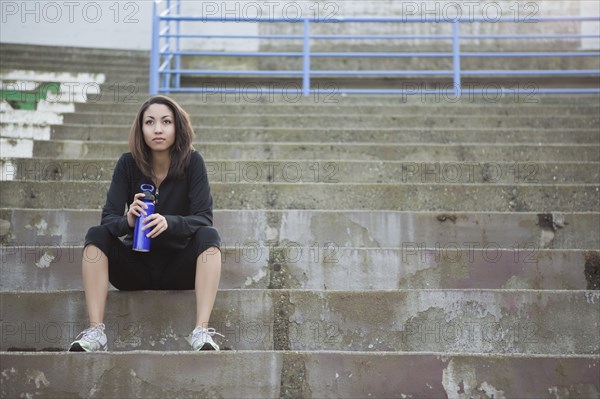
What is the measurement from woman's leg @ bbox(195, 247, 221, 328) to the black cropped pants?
0.12ft

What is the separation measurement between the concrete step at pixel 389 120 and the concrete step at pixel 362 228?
1.97 meters

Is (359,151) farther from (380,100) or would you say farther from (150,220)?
(150,220)

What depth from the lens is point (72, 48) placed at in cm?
871

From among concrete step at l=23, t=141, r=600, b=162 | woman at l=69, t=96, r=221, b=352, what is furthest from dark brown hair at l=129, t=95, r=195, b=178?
concrete step at l=23, t=141, r=600, b=162

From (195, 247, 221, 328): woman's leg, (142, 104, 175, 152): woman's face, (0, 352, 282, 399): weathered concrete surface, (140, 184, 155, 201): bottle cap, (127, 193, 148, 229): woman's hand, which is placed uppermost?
(142, 104, 175, 152): woman's face

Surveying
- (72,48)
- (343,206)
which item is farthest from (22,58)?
(343,206)

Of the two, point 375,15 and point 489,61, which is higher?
point 375,15

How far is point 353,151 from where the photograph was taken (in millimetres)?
5465

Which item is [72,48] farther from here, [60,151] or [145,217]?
[145,217]

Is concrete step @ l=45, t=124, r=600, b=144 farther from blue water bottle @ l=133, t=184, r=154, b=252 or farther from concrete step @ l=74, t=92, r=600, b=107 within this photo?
blue water bottle @ l=133, t=184, r=154, b=252

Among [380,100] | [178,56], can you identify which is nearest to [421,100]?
[380,100]

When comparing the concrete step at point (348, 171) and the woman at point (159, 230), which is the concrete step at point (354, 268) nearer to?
the woman at point (159, 230)

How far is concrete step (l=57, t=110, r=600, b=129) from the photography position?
19.9 ft

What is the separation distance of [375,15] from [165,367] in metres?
6.92
